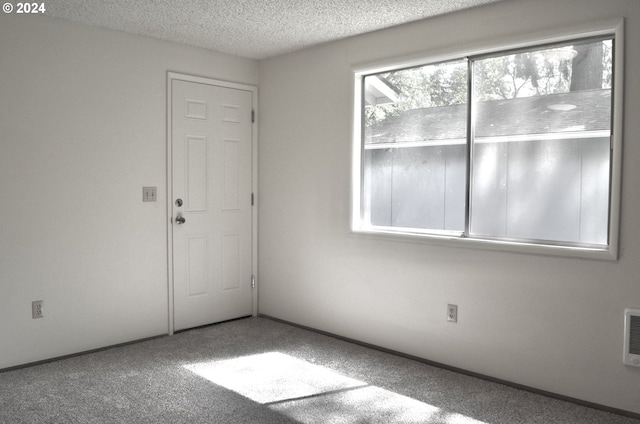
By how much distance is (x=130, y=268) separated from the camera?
Answer: 425 centimetres

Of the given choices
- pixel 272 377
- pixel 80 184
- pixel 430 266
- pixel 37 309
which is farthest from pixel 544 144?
pixel 37 309

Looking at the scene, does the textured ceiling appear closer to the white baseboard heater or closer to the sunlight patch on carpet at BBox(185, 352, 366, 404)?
the white baseboard heater

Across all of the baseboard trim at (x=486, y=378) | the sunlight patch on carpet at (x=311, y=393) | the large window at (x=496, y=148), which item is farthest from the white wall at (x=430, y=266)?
the sunlight patch on carpet at (x=311, y=393)

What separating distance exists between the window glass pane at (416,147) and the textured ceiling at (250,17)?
0.46 m

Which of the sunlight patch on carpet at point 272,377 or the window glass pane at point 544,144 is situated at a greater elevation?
the window glass pane at point 544,144

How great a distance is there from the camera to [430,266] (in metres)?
3.82

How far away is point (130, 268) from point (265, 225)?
1337mm

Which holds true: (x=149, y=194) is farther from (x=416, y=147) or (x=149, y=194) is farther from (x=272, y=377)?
(x=416, y=147)

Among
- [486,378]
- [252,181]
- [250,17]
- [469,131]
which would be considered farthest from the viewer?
[252,181]

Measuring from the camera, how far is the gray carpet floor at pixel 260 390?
2936 millimetres

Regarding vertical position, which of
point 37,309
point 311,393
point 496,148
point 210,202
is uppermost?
point 496,148

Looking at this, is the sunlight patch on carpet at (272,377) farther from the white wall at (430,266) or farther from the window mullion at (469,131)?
the window mullion at (469,131)

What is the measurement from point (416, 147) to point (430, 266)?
90 cm

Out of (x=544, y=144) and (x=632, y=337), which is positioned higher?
(x=544, y=144)
